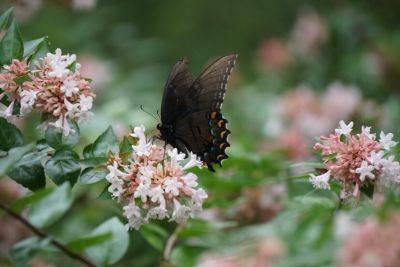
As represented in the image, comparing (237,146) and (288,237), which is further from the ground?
(237,146)

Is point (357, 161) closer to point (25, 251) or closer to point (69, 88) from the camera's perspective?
point (69, 88)

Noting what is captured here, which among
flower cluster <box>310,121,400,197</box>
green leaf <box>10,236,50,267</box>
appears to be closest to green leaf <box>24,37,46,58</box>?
green leaf <box>10,236,50,267</box>

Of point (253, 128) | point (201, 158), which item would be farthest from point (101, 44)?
point (201, 158)

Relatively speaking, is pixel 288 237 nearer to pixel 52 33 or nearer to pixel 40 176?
pixel 40 176

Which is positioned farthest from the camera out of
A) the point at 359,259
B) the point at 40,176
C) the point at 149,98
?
the point at 149,98

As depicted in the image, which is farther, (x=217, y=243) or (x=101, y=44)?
(x=101, y=44)

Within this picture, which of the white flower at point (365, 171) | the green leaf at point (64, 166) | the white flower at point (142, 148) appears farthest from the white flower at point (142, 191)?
the white flower at point (365, 171)

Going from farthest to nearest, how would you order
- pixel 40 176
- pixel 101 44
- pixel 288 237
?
pixel 101 44 → pixel 288 237 → pixel 40 176
